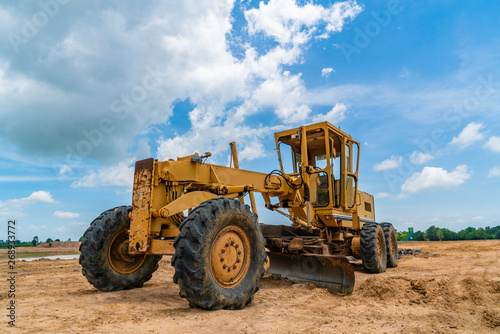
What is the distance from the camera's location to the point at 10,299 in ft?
16.5

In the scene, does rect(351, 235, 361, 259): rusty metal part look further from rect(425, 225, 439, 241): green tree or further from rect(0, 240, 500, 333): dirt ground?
rect(425, 225, 439, 241): green tree

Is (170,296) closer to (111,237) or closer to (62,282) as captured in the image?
(111,237)

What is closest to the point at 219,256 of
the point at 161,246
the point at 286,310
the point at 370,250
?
the point at 161,246

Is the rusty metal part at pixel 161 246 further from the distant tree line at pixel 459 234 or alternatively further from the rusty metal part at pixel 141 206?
the distant tree line at pixel 459 234

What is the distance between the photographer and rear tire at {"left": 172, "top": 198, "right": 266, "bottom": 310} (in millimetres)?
4086

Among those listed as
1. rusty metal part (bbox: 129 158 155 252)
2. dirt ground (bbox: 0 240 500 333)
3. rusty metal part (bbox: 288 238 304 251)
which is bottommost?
dirt ground (bbox: 0 240 500 333)

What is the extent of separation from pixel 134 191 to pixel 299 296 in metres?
3.06

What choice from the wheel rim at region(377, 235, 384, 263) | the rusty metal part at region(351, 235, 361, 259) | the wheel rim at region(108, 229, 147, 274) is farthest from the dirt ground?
the wheel rim at region(377, 235, 384, 263)

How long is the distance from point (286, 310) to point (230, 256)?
1.00 meters

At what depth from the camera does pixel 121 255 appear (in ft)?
18.5

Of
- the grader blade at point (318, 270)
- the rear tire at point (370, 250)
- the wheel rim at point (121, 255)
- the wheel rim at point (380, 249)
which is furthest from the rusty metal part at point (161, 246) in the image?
the wheel rim at point (380, 249)

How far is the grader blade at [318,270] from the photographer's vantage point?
19.8ft

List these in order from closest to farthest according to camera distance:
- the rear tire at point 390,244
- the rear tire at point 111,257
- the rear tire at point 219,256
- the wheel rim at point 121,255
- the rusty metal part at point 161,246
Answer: the rear tire at point 219,256
the rusty metal part at point 161,246
the rear tire at point 111,257
the wheel rim at point 121,255
the rear tire at point 390,244

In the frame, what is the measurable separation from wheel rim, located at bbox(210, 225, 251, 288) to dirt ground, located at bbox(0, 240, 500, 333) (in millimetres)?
459
